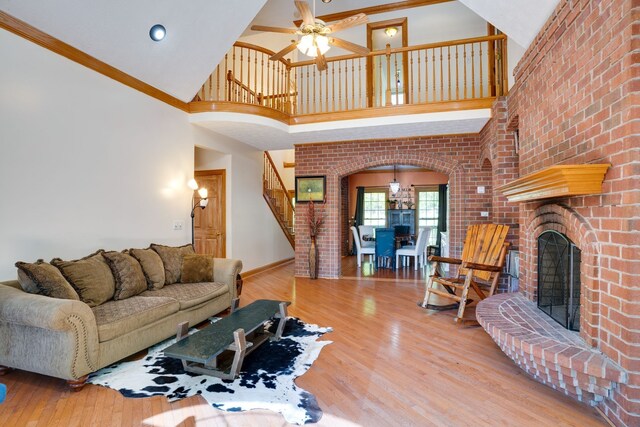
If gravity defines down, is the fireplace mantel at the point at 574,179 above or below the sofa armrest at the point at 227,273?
above

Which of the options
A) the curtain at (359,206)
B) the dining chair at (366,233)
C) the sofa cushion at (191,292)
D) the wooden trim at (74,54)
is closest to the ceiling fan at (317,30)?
the wooden trim at (74,54)

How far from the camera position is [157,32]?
153 inches

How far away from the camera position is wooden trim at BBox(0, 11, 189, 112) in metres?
2.99

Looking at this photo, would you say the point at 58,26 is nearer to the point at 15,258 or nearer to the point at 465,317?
the point at 15,258

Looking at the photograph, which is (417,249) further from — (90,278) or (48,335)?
(48,335)

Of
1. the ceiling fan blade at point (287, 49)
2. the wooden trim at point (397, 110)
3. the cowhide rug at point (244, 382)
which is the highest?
the ceiling fan blade at point (287, 49)

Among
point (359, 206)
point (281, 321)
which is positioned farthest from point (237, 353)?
point (359, 206)

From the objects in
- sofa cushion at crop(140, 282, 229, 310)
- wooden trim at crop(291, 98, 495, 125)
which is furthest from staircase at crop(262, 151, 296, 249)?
sofa cushion at crop(140, 282, 229, 310)

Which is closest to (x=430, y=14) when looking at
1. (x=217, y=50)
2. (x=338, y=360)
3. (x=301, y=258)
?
(x=217, y=50)

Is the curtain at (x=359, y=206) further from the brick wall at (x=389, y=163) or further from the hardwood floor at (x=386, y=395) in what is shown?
the hardwood floor at (x=386, y=395)

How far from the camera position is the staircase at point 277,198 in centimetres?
781

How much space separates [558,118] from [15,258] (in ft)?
15.5

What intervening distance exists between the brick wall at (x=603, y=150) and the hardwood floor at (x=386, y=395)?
0.56 meters

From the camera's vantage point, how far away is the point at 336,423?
79.5 inches
